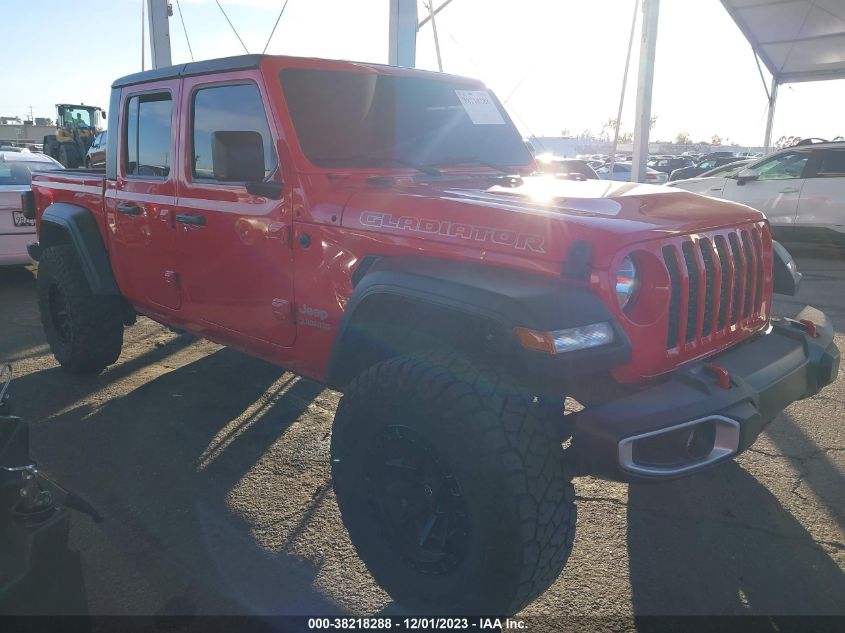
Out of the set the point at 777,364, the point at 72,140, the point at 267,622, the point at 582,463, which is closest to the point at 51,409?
the point at 267,622

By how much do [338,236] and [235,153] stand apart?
1.74 ft

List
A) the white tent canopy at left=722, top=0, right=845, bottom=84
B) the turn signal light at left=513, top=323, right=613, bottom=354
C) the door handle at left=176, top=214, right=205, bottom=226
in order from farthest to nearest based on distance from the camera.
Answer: the white tent canopy at left=722, top=0, right=845, bottom=84, the door handle at left=176, top=214, right=205, bottom=226, the turn signal light at left=513, top=323, right=613, bottom=354

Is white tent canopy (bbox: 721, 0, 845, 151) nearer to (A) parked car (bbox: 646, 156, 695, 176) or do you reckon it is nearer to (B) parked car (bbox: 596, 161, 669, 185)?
(B) parked car (bbox: 596, 161, 669, 185)

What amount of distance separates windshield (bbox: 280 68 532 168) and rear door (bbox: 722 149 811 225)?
723cm

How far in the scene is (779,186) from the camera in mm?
9555

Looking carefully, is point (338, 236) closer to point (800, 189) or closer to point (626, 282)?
point (626, 282)

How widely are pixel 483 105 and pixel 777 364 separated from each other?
6.88 feet

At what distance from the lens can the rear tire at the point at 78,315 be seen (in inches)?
172

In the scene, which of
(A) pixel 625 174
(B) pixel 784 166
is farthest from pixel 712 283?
(A) pixel 625 174

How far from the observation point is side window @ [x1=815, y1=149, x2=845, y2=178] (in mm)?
9102

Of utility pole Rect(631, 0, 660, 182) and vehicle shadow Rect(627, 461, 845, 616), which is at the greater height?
utility pole Rect(631, 0, 660, 182)

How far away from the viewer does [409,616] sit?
232 cm

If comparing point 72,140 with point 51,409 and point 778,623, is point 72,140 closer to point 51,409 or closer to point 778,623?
point 51,409

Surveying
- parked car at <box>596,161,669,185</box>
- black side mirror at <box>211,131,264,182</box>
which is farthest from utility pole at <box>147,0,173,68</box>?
parked car at <box>596,161,669,185</box>
